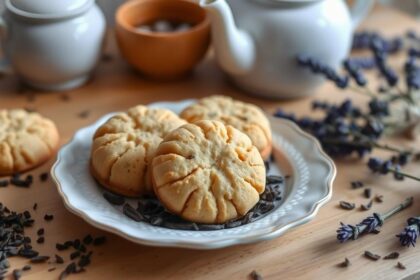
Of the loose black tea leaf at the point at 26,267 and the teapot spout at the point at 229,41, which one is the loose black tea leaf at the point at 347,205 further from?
the loose black tea leaf at the point at 26,267

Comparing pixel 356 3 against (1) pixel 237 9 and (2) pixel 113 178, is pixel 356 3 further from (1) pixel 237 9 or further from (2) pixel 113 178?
(2) pixel 113 178

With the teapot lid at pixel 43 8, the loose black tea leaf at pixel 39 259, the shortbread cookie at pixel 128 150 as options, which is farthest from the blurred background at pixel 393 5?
the loose black tea leaf at pixel 39 259

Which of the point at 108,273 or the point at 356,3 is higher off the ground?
the point at 356,3

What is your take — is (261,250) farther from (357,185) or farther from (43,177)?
(43,177)

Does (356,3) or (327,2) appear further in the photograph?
(356,3)

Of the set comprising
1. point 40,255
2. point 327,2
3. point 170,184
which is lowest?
point 40,255

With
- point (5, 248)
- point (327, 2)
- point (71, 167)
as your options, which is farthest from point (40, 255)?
point (327, 2)

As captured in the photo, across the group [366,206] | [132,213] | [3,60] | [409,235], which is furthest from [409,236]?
[3,60]
